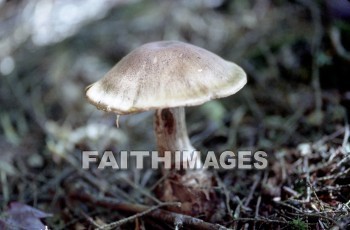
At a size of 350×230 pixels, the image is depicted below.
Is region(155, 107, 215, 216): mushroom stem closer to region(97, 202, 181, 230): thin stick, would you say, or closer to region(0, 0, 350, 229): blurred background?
region(97, 202, 181, 230): thin stick

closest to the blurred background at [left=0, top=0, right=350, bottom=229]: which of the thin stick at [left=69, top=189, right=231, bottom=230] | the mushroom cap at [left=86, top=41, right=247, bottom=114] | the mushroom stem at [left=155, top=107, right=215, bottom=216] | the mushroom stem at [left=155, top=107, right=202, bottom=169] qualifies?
the thin stick at [left=69, top=189, right=231, bottom=230]

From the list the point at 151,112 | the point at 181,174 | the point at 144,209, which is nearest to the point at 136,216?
the point at 144,209

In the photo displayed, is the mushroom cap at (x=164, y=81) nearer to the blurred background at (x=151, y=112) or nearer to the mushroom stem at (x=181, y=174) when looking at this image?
the mushroom stem at (x=181, y=174)

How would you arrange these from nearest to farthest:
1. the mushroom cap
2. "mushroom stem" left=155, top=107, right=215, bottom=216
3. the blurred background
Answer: the mushroom cap < "mushroom stem" left=155, top=107, right=215, bottom=216 < the blurred background

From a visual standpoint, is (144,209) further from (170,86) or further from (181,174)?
(170,86)

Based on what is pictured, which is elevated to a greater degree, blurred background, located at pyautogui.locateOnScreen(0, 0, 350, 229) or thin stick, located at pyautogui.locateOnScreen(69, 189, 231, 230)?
blurred background, located at pyautogui.locateOnScreen(0, 0, 350, 229)

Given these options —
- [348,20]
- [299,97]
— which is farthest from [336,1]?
[299,97]
